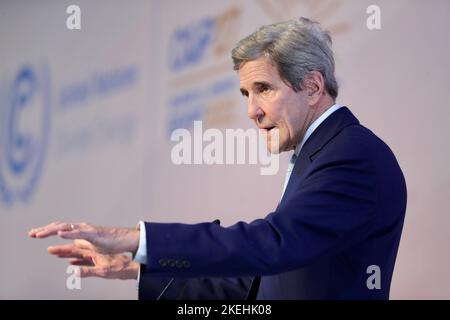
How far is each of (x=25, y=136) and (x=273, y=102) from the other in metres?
1.78

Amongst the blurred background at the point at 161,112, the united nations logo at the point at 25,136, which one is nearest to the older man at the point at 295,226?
the blurred background at the point at 161,112

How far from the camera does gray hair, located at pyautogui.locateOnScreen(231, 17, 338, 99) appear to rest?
6.07 ft

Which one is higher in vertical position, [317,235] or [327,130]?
[327,130]

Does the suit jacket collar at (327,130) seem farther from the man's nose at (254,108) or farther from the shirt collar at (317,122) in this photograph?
the man's nose at (254,108)

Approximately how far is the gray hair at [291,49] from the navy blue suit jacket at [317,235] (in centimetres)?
13

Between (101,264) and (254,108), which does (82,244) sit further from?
(254,108)

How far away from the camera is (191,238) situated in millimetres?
1445

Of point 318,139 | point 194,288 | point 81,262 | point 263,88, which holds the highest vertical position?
point 263,88

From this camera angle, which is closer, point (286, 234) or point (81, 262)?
point (286, 234)

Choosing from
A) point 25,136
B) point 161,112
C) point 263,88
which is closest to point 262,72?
point 263,88

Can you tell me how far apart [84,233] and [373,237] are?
0.65 meters

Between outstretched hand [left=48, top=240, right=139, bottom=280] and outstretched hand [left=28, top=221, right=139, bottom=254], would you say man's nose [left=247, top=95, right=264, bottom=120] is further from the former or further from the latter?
outstretched hand [left=28, top=221, right=139, bottom=254]

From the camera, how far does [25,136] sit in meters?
3.35
